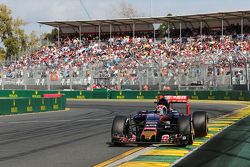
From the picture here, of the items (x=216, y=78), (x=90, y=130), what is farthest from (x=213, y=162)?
(x=216, y=78)

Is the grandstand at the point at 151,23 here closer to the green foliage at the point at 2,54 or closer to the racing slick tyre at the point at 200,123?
the green foliage at the point at 2,54

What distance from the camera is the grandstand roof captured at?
51.2m

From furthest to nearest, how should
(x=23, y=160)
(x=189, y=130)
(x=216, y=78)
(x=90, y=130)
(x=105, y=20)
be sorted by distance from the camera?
(x=105, y=20)
(x=216, y=78)
(x=90, y=130)
(x=189, y=130)
(x=23, y=160)

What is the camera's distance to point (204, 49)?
47000 millimetres

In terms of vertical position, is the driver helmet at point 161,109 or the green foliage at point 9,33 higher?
the green foliage at point 9,33

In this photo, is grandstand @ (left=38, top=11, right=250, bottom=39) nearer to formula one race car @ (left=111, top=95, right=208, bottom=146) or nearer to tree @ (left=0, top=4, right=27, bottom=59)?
tree @ (left=0, top=4, right=27, bottom=59)

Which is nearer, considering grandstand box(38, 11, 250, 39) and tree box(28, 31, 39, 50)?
grandstand box(38, 11, 250, 39)

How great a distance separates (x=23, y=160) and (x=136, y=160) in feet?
6.96

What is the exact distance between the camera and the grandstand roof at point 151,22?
168 ft

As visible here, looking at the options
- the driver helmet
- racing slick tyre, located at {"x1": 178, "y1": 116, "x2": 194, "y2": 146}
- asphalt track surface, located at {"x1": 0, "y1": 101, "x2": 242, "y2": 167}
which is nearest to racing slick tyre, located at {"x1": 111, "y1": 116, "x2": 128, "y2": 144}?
asphalt track surface, located at {"x1": 0, "y1": 101, "x2": 242, "y2": 167}

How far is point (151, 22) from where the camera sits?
55.8 m

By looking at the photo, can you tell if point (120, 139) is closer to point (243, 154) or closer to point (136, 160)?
point (136, 160)

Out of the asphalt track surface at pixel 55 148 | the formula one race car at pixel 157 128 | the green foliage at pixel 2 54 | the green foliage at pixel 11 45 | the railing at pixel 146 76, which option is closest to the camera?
the asphalt track surface at pixel 55 148

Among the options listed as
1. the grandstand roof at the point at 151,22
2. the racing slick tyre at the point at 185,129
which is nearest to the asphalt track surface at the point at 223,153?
the racing slick tyre at the point at 185,129
